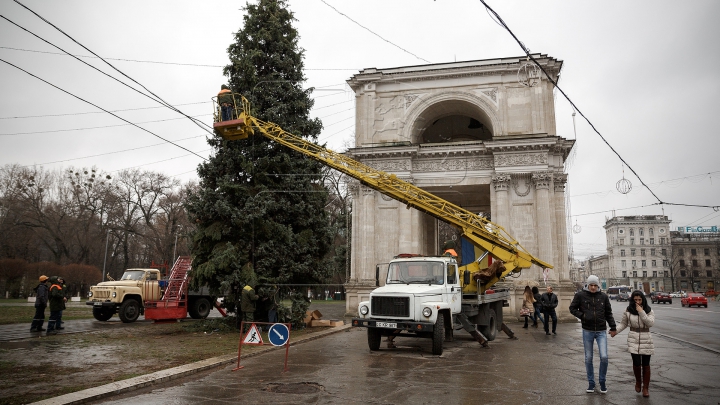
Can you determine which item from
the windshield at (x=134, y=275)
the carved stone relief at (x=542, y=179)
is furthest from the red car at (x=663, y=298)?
the windshield at (x=134, y=275)

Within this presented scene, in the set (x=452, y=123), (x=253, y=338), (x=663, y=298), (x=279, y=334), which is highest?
(x=452, y=123)

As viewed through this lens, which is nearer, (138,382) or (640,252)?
(138,382)

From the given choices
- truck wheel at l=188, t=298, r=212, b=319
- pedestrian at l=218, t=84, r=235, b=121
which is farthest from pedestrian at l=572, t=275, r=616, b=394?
truck wheel at l=188, t=298, r=212, b=319

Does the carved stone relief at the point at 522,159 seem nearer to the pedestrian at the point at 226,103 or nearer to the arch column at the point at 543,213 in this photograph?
the arch column at the point at 543,213

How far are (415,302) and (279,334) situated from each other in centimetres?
387

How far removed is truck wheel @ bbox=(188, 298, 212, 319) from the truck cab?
1248cm

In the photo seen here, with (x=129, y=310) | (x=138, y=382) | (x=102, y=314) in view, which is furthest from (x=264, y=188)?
(x=102, y=314)

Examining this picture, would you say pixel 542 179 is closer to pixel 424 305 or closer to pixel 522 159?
pixel 522 159

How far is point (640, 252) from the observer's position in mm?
107062

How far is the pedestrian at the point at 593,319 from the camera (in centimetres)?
761

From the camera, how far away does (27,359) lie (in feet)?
33.4

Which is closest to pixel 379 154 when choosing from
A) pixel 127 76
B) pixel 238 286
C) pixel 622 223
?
pixel 238 286

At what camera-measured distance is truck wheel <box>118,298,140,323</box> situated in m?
20.2

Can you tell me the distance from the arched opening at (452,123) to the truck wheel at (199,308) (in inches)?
606
